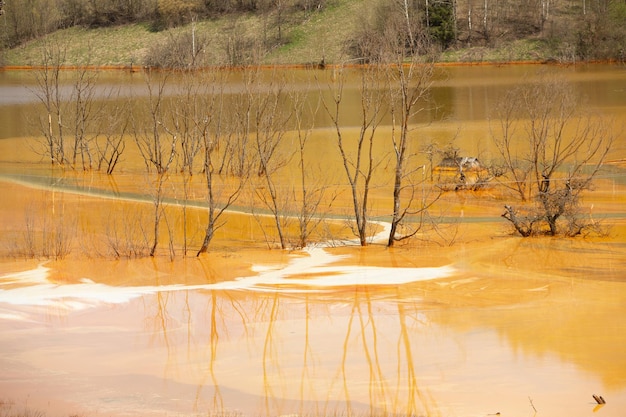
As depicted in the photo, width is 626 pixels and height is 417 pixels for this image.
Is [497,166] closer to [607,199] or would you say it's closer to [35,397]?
[607,199]

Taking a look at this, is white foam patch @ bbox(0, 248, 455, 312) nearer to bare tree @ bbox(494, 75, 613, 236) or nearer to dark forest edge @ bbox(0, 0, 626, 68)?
bare tree @ bbox(494, 75, 613, 236)

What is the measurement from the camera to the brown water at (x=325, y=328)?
36.6 ft

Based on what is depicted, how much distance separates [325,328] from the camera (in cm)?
1387

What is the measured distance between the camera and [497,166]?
25.5 metres

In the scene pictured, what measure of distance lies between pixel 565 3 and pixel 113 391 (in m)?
68.3

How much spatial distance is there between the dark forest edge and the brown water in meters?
42.7

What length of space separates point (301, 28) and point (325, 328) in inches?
2539

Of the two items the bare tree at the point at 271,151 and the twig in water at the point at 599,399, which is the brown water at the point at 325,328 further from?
the bare tree at the point at 271,151

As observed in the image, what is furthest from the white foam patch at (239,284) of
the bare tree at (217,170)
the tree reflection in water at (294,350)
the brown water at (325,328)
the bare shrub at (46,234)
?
the bare tree at (217,170)

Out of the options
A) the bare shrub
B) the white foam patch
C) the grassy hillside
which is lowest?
the white foam patch

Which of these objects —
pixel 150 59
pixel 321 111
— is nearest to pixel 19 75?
pixel 150 59

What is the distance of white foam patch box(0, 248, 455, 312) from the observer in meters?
15.6

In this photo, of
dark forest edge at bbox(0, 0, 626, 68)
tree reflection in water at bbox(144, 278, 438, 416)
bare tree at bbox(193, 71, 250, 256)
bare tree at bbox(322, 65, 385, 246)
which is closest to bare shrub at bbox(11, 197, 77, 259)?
bare tree at bbox(193, 71, 250, 256)

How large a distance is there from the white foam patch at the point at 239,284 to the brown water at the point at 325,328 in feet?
0.15
